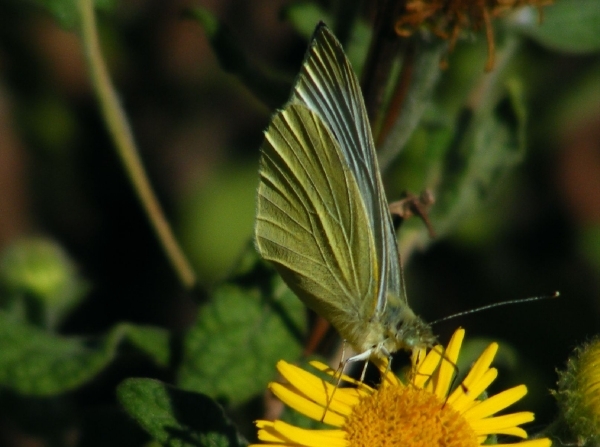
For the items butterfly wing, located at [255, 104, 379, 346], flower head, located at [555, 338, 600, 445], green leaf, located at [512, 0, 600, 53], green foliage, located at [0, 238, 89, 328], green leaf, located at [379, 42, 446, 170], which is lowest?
green foliage, located at [0, 238, 89, 328]

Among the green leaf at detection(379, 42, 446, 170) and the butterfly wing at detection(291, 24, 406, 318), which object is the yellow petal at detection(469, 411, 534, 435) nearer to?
the butterfly wing at detection(291, 24, 406, 318)

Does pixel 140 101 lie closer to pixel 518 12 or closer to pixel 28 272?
pixel 28 272

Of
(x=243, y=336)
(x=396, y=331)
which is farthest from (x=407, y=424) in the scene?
(x=243, y=336)

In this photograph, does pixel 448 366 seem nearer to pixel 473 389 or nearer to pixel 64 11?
pixel 473 389

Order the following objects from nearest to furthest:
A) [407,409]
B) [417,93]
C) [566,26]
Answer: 1. [407,409]
2. [417,93]
3. [566,26]

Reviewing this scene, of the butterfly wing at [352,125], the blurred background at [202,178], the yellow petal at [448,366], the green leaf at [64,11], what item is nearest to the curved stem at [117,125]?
the green leaf at [64,11]

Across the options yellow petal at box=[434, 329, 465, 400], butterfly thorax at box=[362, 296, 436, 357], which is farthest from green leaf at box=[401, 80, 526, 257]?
yellow petal at box=[434, 329, 465, 400]

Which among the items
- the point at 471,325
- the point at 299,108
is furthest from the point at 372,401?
the point at 471,325
